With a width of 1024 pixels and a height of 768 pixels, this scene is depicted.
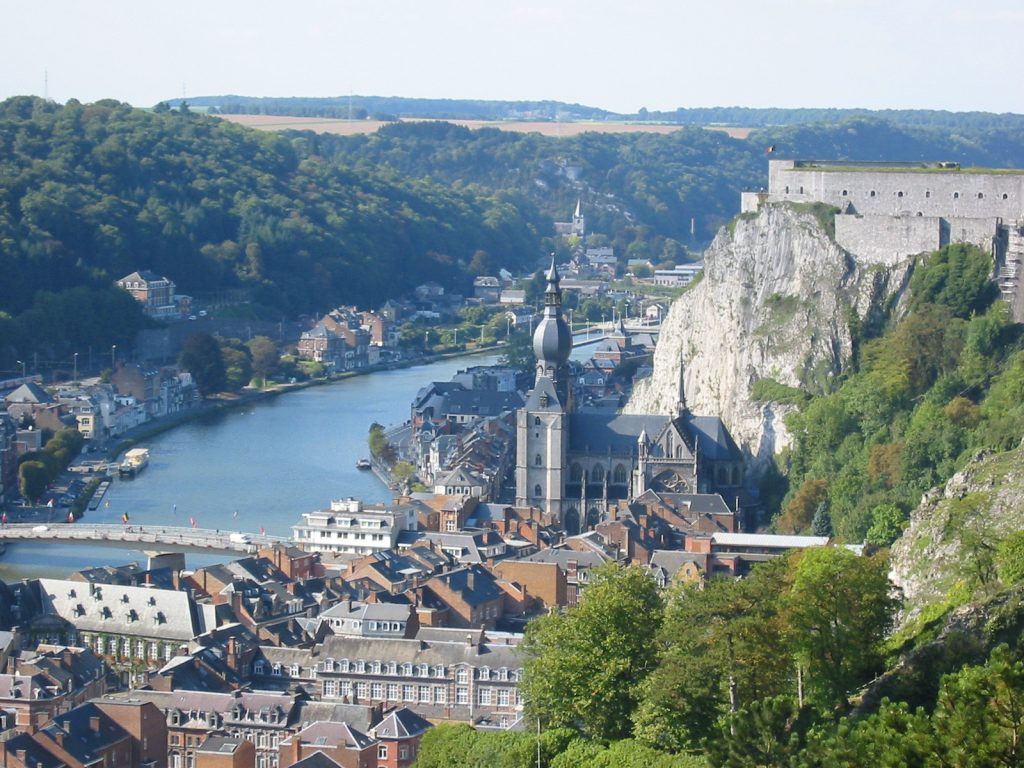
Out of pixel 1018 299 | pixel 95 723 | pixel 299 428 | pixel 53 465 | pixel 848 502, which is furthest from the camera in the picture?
pixel 299 428

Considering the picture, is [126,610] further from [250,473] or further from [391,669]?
[250,473]

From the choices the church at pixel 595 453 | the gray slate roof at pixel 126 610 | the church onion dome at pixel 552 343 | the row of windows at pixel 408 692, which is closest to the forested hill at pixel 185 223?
the church onion dome at pixel 552 343

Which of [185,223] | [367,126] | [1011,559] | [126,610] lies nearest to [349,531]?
[126,610]

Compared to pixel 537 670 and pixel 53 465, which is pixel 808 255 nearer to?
pixel 53 465

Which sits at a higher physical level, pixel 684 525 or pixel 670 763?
pixel 670 763

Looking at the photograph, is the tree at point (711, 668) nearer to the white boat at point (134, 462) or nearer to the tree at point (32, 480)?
the tree at point (32, 480)

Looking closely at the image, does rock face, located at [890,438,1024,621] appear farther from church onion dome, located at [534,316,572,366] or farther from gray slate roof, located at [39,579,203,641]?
church onion dome, located at [534,316,572,366]

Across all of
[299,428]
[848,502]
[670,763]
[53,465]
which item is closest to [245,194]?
[299,428]

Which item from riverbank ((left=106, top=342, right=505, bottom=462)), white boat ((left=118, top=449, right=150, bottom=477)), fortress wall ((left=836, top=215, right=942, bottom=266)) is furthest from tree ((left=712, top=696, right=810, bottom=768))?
riverbank ((left=106, top=342, right=505, bottom=462))
